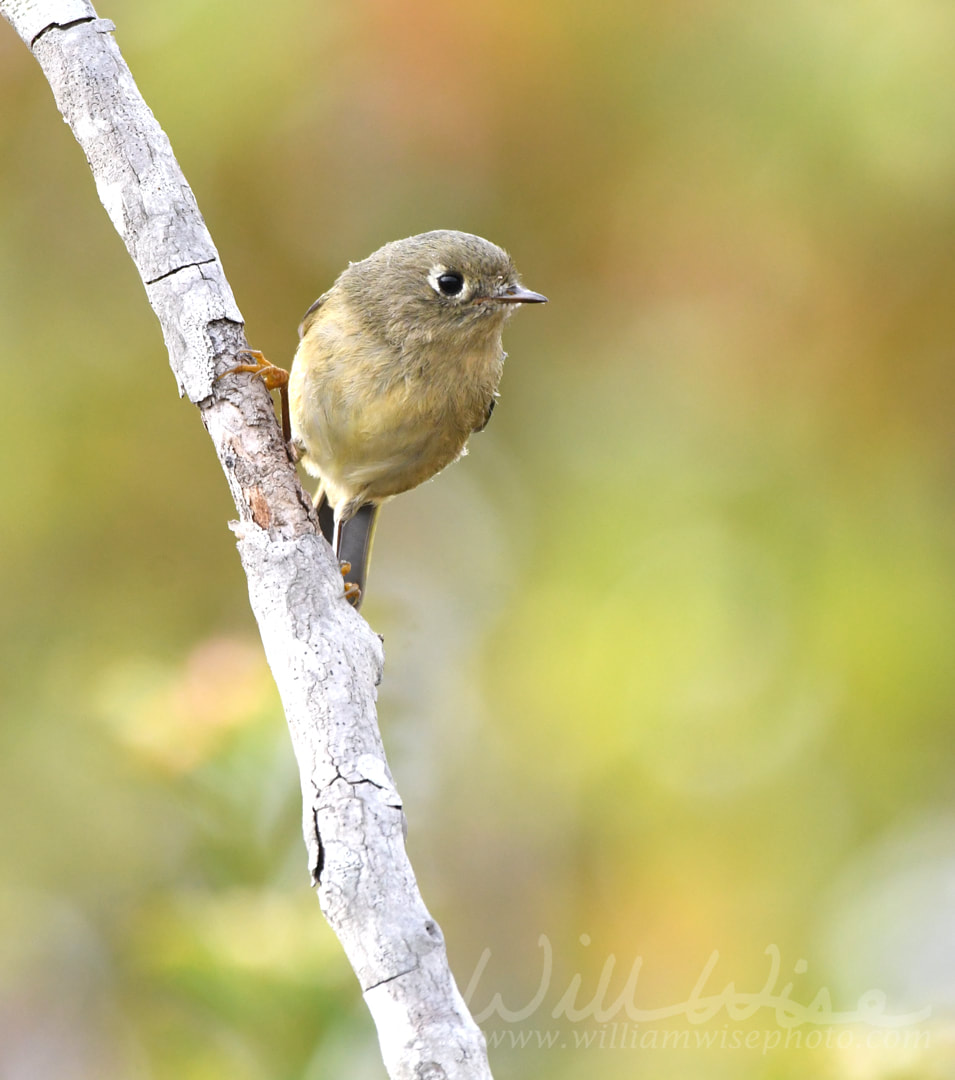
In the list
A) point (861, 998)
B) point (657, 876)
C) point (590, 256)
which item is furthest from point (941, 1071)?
point (590, 256)

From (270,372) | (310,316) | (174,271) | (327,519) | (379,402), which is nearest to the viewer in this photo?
(174,271)

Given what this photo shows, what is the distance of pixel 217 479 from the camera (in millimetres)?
3793

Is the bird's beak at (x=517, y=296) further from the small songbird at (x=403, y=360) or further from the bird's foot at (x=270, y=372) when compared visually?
the bird's foot at (x=270, y=372)

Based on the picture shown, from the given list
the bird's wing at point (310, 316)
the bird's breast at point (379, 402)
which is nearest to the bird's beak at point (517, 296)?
the bird's breast at point (379, 402)

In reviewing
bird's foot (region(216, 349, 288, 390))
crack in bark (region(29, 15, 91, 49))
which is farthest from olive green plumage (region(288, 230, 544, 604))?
crack in bark (region(29, 15, 91, 49))

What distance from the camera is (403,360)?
10.00ft

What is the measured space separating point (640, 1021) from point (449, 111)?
2.58 meters

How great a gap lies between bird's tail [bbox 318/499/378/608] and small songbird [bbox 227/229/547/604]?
0.28 m

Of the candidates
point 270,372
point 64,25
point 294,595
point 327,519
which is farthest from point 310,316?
point 294,595

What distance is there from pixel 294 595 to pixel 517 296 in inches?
63.0

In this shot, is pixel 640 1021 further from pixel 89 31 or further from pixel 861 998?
pixel 89 31

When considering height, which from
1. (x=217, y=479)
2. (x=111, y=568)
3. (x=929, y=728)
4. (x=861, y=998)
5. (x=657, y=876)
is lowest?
(x=861, y=998)

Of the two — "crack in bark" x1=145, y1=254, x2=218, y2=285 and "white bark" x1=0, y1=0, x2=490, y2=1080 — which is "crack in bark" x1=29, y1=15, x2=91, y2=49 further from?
"crack in bark" x1=145, y1=254, x2=218, y2=285

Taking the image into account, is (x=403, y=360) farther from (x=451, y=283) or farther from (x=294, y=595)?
(x=294, y=595)
